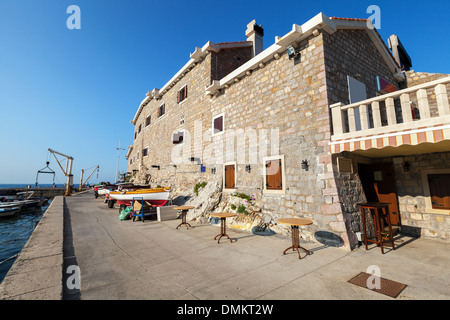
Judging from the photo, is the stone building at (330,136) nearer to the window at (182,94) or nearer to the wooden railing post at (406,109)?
the wooden railing post at (406,109)

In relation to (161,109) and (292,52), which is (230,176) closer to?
(292,52)

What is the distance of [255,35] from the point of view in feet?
44.8

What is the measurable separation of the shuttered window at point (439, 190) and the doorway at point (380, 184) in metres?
0.86

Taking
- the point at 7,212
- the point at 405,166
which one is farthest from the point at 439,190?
the point at 7,212

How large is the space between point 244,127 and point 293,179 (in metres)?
3.42

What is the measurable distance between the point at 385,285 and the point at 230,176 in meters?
6.74

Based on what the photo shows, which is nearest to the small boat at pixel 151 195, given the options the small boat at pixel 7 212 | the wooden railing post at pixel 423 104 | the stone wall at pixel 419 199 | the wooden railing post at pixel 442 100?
the stone wall at pixel 419 199

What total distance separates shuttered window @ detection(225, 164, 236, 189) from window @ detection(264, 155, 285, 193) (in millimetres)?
1965

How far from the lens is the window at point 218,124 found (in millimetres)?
10278

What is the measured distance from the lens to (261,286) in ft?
10.5

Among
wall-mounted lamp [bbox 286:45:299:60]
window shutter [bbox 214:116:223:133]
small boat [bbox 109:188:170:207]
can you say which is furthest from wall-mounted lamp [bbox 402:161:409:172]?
small boat [bbox 109:188:170:207]

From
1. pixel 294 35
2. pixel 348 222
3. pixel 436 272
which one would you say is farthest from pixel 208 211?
pixel 294 35

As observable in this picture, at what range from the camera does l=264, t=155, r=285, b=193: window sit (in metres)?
7.02

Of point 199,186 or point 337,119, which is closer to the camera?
point 337,119
